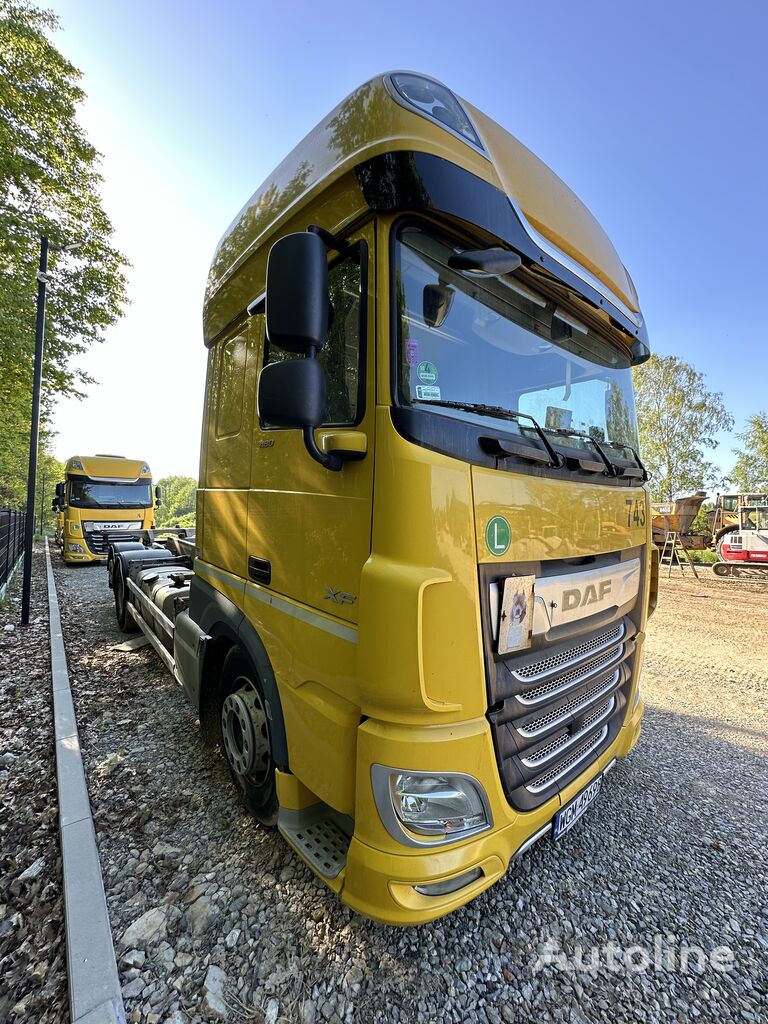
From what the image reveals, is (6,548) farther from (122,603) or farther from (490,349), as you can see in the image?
(490,349)

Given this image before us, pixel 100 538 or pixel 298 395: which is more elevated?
pixel 298 395

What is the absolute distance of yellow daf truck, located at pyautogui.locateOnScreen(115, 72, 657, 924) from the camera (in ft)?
4.73

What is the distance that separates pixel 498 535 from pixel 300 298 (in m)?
1.07

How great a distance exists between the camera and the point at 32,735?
3.28 meters

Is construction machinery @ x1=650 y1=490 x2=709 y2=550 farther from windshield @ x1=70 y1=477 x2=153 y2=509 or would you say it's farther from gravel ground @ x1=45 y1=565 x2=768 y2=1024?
windshield @ x1=70 y1=477 x2=153 y2=509

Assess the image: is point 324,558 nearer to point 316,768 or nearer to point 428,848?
point 316,768

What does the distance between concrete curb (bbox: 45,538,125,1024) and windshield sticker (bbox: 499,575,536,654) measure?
5.79 ft

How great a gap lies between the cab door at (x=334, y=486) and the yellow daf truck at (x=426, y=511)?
0.01 metres

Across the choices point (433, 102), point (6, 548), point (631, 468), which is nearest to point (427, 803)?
point (631, 468)

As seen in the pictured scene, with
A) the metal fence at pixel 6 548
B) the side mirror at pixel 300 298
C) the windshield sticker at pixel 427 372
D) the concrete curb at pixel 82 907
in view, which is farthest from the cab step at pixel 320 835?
the metal fence at pixel 6 548

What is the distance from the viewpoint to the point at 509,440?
1.65 meters

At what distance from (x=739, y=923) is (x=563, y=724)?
1188 mm

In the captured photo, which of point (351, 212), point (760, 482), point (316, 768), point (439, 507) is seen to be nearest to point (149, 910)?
point (316, 768)

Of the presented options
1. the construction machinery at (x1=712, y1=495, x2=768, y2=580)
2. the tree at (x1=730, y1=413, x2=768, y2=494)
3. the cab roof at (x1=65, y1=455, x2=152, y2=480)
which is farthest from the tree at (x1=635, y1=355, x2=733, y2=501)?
the cab roof at (x1=65, y1=455, x2=152, y2=480)
